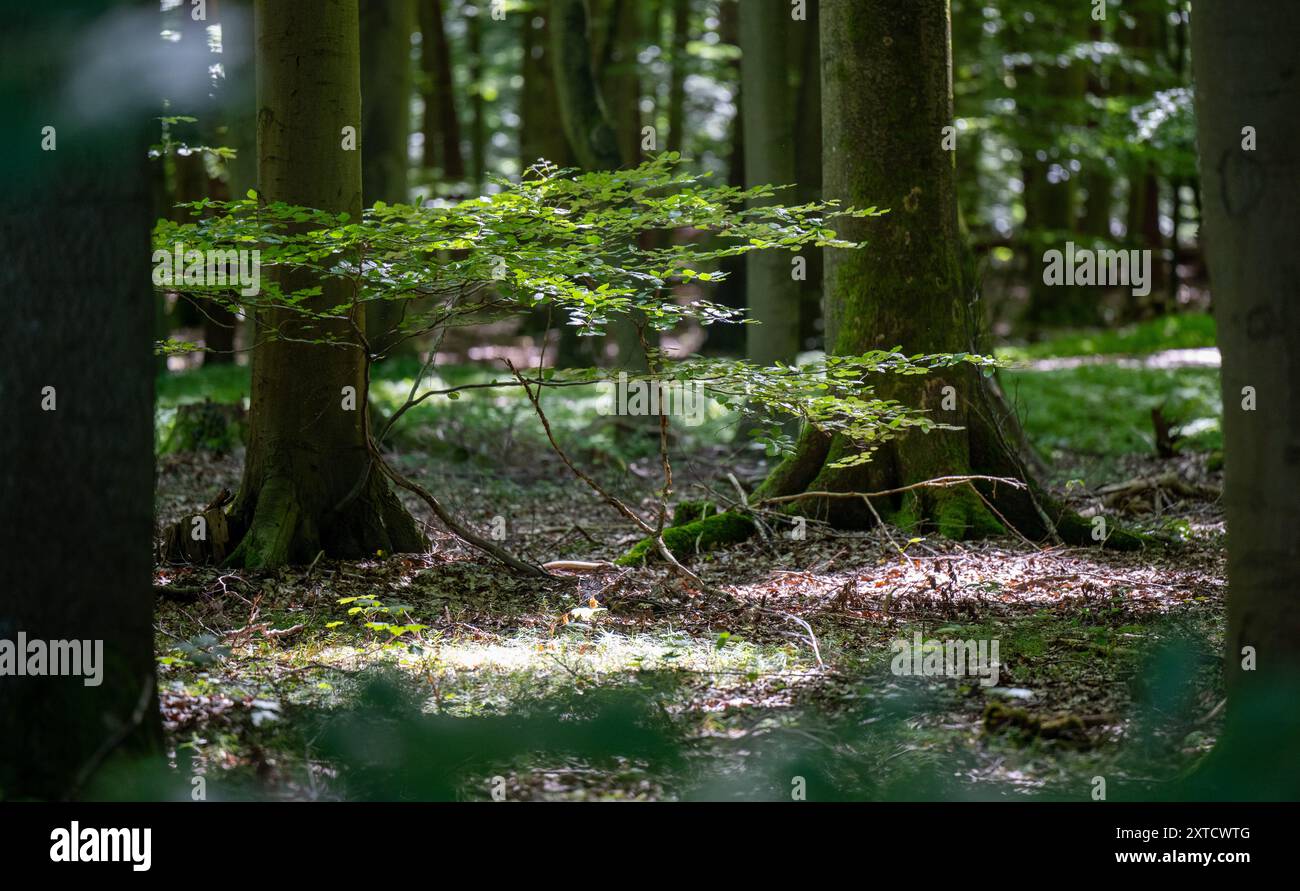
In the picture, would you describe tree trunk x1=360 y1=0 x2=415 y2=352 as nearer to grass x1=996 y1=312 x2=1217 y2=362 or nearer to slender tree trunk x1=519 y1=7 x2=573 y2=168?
slender tree trunk x1=519 y1=7 x2=573 y2=168

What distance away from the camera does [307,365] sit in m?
6.96

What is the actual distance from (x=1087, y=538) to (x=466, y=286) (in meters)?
4.39

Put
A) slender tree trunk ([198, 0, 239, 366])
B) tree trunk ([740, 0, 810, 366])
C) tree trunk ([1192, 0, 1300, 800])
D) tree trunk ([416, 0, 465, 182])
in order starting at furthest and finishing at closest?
tree trunk ([416, 0, 465, 182]) < tree trunk ([740, 0, 810, 366]) < slender tree trunk ([198, 0, 239, 366]) < tree trunk ([1192, 0, 1300, 800])

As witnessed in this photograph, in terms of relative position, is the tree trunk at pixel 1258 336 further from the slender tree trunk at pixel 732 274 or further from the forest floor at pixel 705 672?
the slender tree trunk at pixel 732 274

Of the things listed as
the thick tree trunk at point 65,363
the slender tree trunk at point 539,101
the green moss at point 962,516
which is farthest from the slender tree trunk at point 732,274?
the thick tree trunk at point 65,363

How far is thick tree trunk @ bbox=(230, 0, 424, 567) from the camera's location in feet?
22.4

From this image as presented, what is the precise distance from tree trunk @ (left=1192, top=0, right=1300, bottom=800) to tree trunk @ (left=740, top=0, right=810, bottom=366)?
7671 millimetres

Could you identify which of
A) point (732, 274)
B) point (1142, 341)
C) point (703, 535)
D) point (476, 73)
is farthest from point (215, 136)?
point (1142, 341)

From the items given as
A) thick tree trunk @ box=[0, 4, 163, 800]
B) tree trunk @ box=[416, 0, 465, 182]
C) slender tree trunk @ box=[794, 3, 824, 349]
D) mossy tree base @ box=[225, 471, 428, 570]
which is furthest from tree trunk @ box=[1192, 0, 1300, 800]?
tree trunk @ box=[416, 0, 465, 182]

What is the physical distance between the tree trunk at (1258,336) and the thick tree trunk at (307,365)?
4.77 meters

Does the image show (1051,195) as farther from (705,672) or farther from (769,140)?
(705,672)

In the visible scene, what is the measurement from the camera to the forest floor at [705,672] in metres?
4.29

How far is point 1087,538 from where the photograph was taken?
7.66 m
